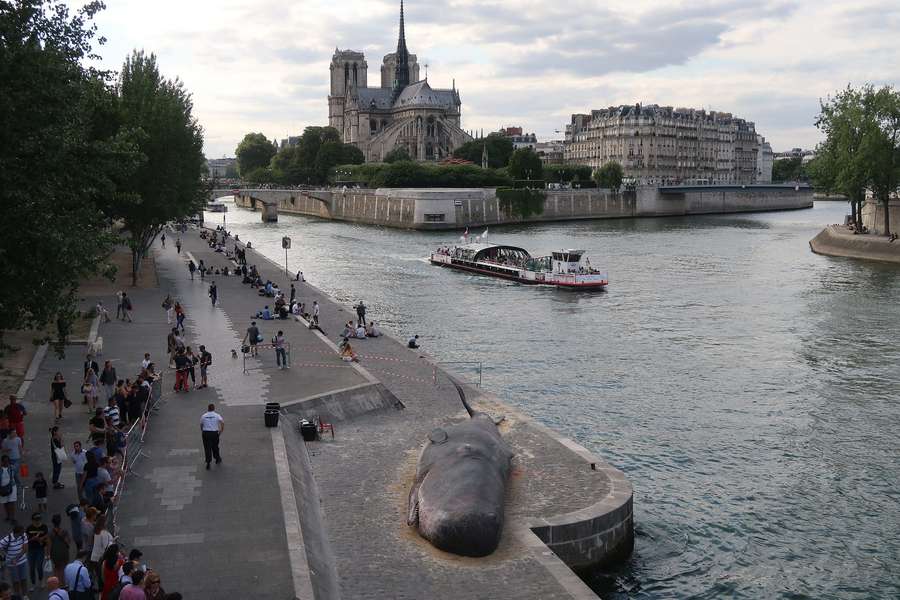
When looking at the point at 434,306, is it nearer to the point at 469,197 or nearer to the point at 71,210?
the point at 71,210

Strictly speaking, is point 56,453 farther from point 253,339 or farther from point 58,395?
point 253,339

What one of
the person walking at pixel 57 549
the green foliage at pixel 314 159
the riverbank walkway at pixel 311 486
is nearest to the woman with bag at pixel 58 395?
the riverbank walkway at pixel 311 486

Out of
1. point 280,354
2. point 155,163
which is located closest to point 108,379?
point 280,354

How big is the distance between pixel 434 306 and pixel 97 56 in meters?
30.7

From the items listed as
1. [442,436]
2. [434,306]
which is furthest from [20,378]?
[434,306]

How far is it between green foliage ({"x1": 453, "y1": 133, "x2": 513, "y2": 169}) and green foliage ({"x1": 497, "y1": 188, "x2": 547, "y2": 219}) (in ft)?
110

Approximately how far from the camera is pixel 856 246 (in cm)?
7231

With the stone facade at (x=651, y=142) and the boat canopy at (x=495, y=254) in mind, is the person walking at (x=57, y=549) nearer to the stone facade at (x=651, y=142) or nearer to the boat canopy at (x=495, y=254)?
the boat canopy at (x=495, y=254)

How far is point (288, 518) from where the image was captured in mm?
14125

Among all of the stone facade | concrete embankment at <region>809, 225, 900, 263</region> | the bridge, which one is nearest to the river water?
concrete embankment at <region>809, 225, 900, 263</region>

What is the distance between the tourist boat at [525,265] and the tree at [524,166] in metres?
62.0

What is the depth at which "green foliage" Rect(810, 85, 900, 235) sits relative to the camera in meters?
75.6

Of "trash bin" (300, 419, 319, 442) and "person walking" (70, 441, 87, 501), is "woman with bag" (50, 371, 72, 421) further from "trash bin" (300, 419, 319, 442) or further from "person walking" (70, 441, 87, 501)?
"trash bin" (300, 419, 319, 442)

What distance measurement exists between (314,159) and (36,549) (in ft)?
522
